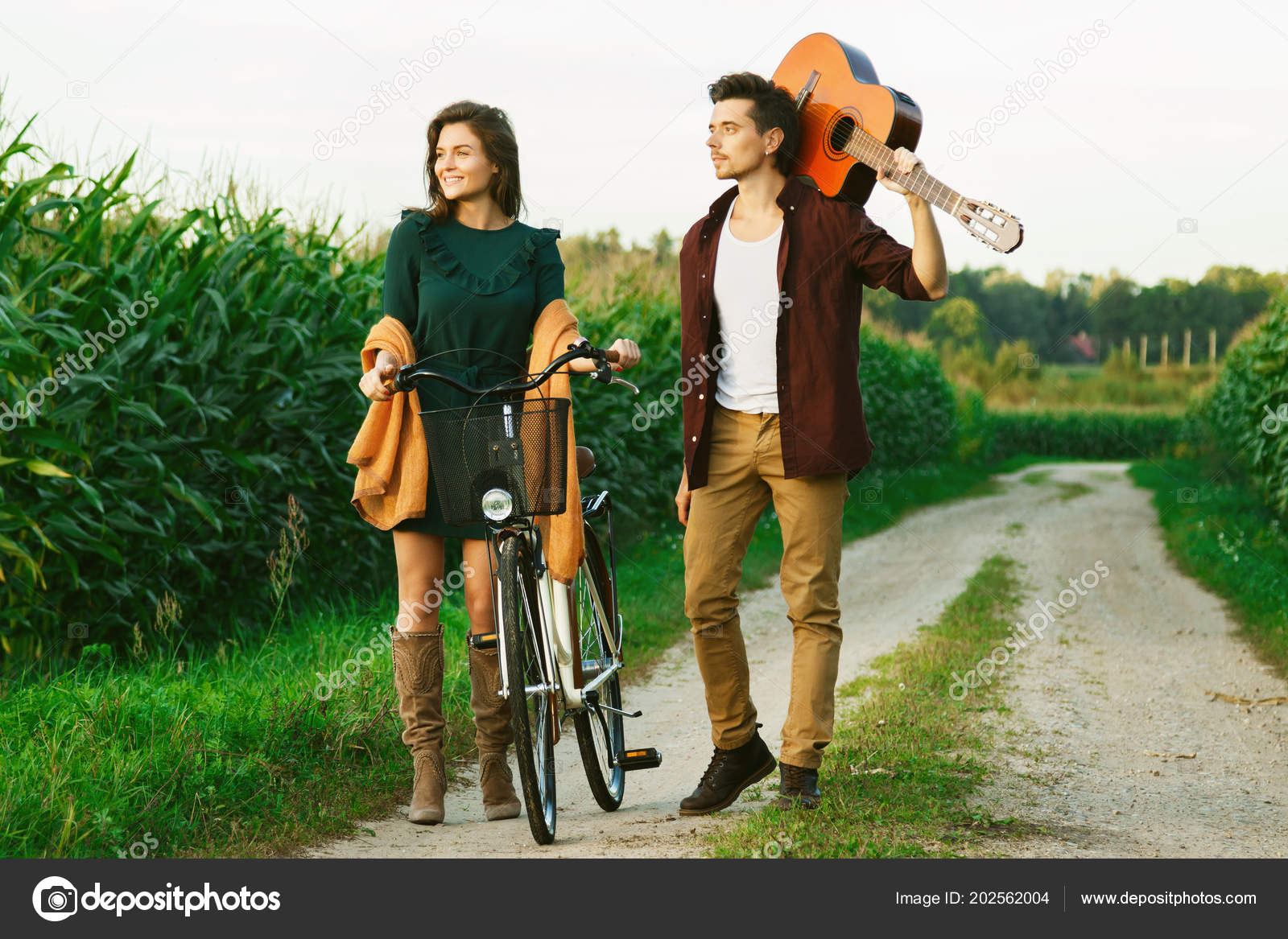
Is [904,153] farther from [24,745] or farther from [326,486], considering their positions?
[326,486]

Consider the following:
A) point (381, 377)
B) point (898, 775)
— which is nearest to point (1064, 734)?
point (898, 775)

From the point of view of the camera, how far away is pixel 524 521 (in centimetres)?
319

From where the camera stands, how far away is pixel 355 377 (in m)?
6.07

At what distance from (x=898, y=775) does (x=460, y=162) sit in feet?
8.06

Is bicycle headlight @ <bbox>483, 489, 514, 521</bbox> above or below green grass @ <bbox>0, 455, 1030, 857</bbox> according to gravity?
above

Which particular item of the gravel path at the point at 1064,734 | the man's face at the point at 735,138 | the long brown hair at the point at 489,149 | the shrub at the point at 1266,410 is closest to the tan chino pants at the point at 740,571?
the gravel path at the point at 1064,734

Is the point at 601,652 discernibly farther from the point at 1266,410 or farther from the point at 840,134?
the point at 1266,410

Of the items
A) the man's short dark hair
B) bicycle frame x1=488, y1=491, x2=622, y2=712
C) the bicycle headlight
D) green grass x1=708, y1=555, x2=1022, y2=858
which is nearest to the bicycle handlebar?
the bicycle headlight

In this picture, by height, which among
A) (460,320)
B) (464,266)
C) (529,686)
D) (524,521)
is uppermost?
(464,266)

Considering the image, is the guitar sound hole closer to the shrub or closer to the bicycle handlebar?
the bicycle handlebar

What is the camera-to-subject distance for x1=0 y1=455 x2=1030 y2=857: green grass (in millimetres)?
2986
